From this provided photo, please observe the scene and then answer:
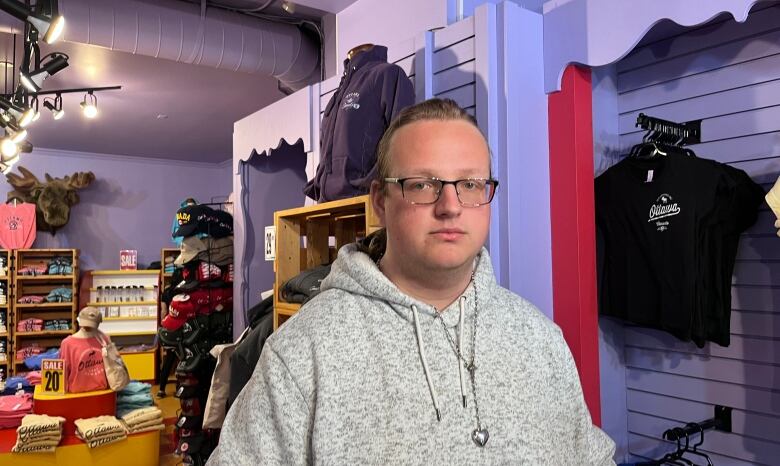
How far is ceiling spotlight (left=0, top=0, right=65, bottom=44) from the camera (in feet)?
9.11

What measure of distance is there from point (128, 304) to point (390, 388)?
867 centimetres

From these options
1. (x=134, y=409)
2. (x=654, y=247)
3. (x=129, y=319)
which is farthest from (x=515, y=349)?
(x=129, y=319)

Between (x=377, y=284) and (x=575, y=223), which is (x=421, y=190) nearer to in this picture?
(x=377, y=284)

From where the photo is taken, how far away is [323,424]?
105cm

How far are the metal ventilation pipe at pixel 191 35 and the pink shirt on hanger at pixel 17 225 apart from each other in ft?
16.4

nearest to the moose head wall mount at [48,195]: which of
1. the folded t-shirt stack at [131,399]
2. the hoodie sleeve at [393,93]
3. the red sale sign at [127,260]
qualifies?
the red sale sign at [127,260]

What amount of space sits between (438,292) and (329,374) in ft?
0.92

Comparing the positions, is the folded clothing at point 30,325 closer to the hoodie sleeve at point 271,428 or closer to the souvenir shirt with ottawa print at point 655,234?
the souvenir shirt with ottawa print at point 655,234

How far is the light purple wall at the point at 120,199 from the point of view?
29.6 ft

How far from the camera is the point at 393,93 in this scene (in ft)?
7.74

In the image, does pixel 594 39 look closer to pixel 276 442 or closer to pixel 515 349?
pixel 515 349

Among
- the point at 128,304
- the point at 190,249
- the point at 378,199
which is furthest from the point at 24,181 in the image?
the point at 378,199

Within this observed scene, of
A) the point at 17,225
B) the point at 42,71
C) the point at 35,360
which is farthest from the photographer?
the point at 17,225

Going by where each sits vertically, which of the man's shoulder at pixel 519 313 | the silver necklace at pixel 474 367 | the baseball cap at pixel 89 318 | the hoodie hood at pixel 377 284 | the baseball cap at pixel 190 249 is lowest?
the baseball cap at pixel 89 318
